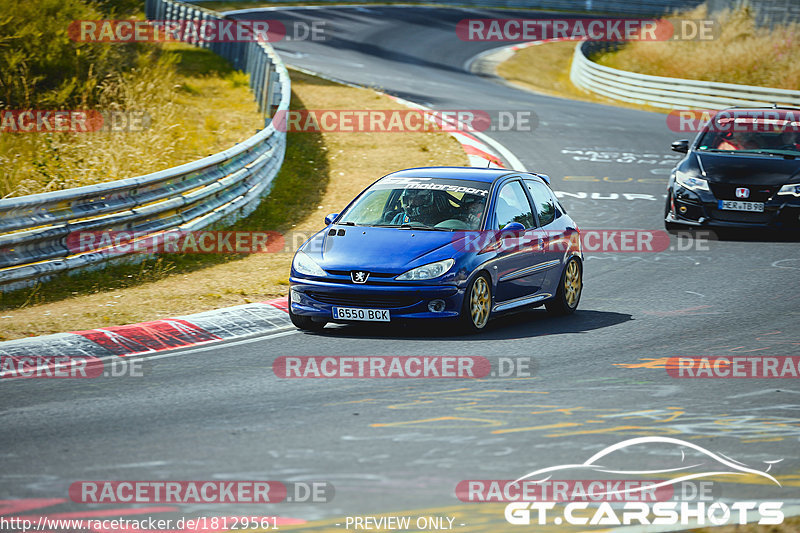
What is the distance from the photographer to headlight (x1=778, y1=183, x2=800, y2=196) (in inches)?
602

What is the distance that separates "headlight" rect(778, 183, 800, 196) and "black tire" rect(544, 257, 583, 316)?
16.0ft

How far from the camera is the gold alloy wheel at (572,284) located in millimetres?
11547

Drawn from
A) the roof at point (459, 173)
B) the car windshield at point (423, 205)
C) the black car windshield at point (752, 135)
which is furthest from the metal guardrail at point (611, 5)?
the car windshield at point (423, 205)

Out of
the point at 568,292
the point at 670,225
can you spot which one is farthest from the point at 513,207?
the point at 670,225

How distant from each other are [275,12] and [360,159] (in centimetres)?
2825

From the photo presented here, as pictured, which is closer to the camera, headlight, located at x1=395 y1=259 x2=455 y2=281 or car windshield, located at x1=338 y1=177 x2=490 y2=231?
headlight, located at x1=395 y1=259 x2=455 y2=281

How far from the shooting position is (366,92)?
1107 inches

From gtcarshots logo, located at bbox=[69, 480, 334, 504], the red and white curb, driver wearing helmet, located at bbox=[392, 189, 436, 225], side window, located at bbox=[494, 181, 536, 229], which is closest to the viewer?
gtcarshots logo, located at bbox=[69, 480, 334, 504]

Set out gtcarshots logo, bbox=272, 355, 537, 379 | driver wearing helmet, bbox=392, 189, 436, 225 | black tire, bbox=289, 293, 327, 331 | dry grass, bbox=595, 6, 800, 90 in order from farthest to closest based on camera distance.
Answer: dry grass, bbox=595, 6, 800, 90 < driver wearing helmet, bbox=392, 189, 436, 225 < black tire, bbox=289, 293, 327, 331 < gtcarshots logo, bbox=272, 355, 537, 379

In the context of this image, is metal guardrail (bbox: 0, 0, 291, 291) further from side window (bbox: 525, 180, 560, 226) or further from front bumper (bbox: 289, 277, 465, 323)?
side window (bbox: 525, 180, 560, 226)

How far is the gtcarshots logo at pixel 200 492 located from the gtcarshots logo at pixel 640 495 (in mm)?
850

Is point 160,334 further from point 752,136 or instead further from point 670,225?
point 752,136

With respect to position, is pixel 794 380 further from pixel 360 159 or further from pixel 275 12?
pixel 275 12

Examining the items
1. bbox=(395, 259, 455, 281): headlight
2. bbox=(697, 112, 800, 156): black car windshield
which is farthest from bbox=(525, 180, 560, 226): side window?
bbox=(697, 112, 800, 156): black car windshield
